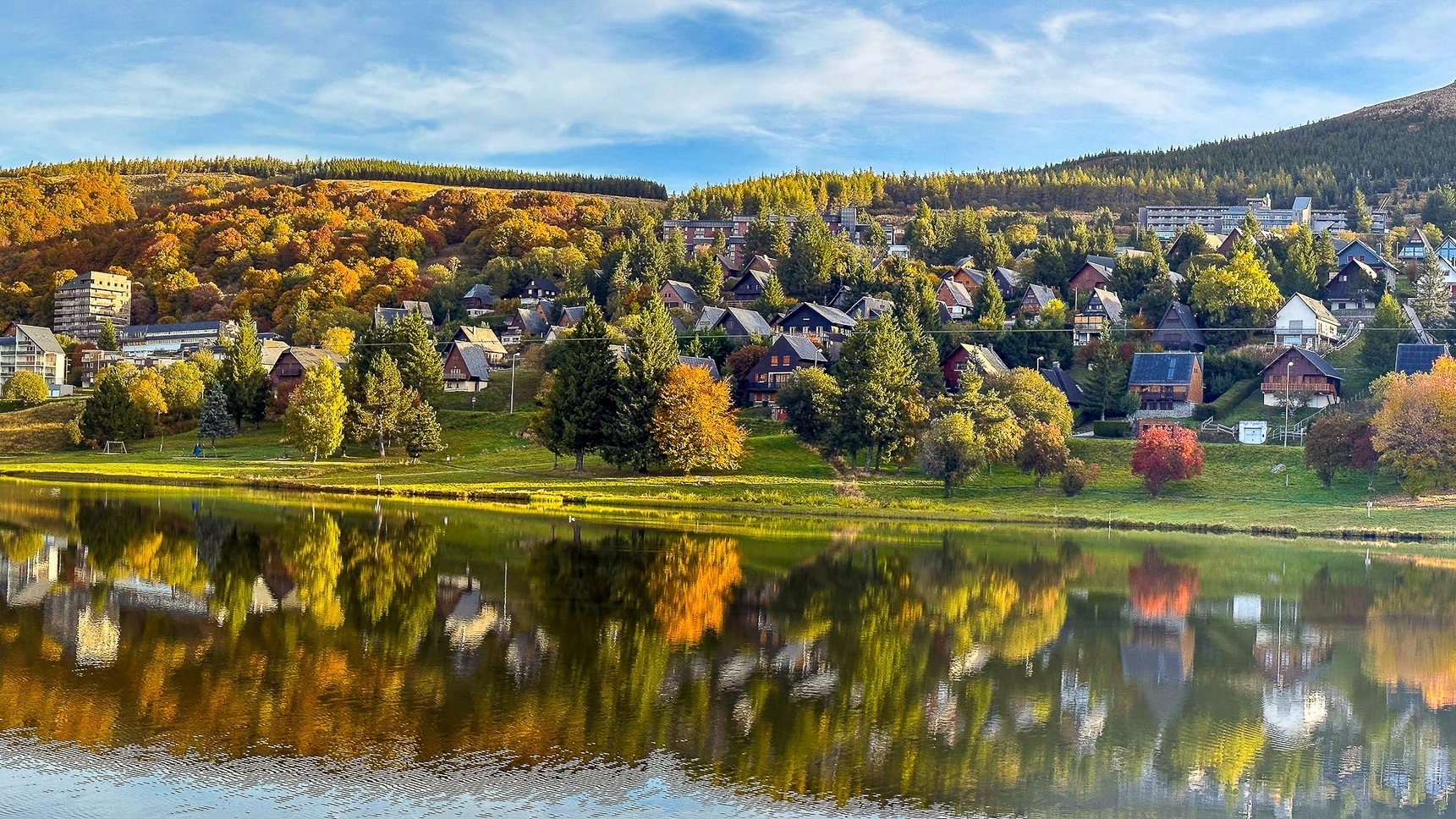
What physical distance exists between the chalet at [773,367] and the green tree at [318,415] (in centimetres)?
3083

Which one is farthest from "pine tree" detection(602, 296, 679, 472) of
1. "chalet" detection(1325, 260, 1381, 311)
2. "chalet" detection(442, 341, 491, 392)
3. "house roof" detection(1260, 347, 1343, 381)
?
"chalet" detection(1325, 260, 1381, 311)

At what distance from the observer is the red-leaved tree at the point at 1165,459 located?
220ft

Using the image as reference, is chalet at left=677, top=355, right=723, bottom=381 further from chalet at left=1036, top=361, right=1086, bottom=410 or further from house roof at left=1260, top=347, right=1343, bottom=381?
house roof at left=1260, top=347, right=1343, bottom=381

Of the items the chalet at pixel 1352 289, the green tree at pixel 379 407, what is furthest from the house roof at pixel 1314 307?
the green tree at pixel 379 407

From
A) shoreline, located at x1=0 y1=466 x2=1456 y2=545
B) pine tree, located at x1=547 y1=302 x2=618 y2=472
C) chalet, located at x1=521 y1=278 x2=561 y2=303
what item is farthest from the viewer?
chalet, located at x1=521 y1=278 x2=561 y2=303

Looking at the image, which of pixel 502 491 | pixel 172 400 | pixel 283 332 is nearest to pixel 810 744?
pixel 502 491

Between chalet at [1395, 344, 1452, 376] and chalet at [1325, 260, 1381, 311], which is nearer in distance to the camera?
chalet at [1395, 344, 1452, 376]

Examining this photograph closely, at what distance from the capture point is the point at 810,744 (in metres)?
21.8

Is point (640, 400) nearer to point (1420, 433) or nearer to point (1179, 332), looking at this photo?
point (1420, 433)

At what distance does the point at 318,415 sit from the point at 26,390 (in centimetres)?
4874

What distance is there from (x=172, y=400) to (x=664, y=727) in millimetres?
89135

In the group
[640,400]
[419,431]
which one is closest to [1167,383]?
[640,400]

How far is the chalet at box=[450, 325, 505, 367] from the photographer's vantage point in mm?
116438

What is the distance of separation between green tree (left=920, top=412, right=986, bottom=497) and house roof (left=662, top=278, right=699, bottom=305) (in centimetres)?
6770
